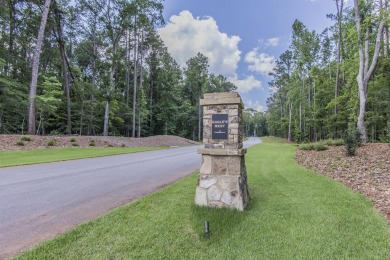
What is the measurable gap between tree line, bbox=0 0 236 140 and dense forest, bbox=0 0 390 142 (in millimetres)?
106

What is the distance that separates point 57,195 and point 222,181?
3.51 m

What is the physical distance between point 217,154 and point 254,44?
23751 millimetres

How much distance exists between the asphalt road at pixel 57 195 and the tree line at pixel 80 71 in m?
10.5

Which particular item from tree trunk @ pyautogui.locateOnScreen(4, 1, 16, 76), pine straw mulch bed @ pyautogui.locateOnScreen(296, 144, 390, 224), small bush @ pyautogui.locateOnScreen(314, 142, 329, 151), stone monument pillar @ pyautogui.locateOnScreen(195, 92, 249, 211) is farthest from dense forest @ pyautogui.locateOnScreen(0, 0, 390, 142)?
A: stone monument pillar @ pyautogui.locateOnScreen(195, 92, 249, 211)

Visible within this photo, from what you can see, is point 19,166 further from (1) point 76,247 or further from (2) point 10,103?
(2) point 10,103

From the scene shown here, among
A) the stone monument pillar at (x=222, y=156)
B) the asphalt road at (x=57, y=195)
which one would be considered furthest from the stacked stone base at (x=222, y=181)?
the asphalt road at (x=57, y=195)

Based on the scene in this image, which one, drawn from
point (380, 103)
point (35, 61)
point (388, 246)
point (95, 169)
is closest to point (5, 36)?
point (35, 61)

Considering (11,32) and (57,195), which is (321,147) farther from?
(11,32)

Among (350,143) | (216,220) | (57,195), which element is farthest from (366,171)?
(57,195)

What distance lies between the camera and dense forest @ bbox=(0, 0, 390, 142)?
16.2 metres

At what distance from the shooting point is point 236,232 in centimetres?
332

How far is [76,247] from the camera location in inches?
111

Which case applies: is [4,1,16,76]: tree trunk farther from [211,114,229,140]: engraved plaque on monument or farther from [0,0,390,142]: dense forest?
[211,114,229,140]: engraved plaque on monument

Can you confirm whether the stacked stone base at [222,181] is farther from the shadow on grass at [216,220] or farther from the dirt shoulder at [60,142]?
the dirt shoulder at [60,142]
